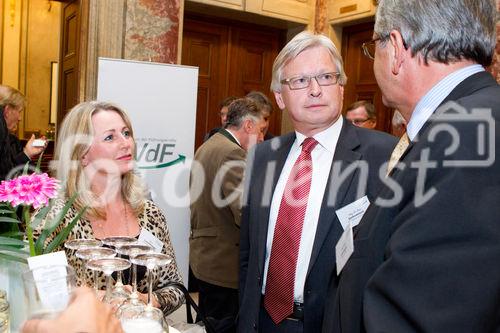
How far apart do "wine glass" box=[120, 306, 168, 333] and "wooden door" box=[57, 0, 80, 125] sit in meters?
3.79

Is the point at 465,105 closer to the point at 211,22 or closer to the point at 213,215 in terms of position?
the point at 213,215

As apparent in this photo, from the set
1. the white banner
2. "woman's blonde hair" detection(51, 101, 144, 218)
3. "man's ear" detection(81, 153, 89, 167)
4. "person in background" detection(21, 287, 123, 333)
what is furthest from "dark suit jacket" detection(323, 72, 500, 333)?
the white banner

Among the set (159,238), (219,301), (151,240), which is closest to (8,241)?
(151,240)

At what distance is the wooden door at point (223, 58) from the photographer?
579 cm

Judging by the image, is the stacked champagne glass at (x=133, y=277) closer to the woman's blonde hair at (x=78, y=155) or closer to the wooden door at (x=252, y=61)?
the woman's blonde hair at (x=78, y=155)

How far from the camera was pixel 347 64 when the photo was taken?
6.06 meters

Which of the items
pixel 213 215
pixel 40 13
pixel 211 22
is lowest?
pixel 213 215

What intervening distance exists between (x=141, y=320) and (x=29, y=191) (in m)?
0.43

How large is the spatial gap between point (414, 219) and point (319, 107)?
1.09 metres

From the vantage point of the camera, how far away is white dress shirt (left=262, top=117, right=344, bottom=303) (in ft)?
5.98

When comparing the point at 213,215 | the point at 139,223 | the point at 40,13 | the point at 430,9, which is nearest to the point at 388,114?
the point at 213,215

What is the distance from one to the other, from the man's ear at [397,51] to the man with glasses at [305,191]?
26.7 inches

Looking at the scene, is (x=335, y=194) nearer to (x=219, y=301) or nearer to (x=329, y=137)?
(x=329, y=137)

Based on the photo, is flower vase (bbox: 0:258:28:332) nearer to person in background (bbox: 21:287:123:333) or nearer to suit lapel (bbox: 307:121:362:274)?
person in background (bbox: 21:287:123:333)
